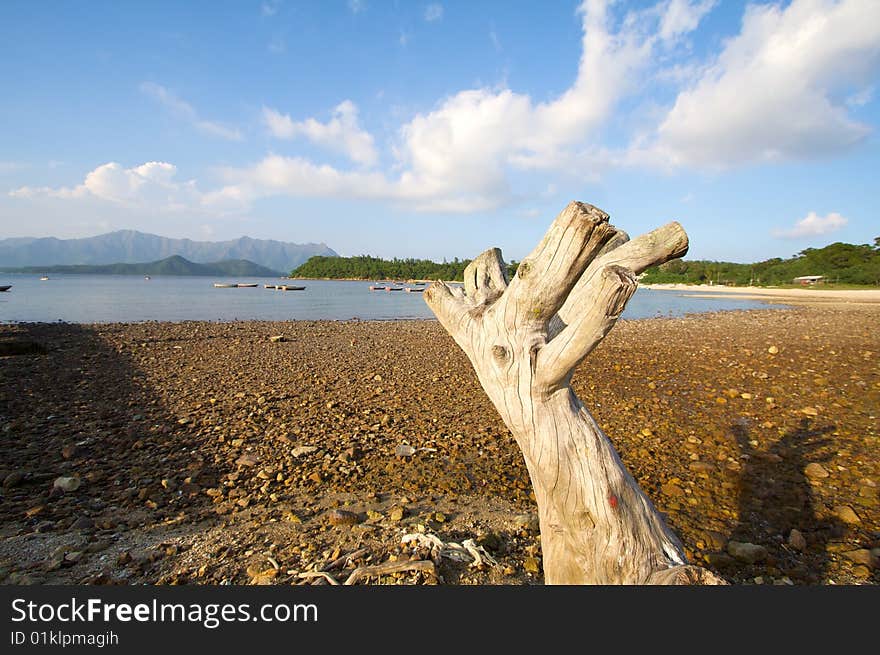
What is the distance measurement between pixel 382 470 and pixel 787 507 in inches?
172

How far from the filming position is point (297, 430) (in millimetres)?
6559

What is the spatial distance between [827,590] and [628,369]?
361 inches

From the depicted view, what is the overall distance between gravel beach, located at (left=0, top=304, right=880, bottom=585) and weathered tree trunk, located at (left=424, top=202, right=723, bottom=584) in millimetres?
1212

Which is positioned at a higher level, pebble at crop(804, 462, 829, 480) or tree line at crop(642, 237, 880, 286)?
tree line at crop(642, 237, 880, 286)

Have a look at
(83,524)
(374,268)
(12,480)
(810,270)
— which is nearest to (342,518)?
(83,524)

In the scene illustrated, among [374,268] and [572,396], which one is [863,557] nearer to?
[572,396]

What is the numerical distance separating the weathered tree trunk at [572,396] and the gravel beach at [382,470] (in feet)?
3.98

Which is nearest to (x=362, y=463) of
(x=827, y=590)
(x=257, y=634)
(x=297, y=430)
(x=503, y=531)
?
(x=297, y=430)

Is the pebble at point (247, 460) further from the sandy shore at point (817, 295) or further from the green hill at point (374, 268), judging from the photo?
the green hill at point (374, 268)

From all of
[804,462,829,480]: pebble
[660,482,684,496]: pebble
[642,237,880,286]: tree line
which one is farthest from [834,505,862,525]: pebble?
[642,237,880,286]: tree line

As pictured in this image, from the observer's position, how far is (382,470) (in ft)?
17.2

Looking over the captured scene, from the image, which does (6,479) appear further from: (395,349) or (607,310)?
(395,349)

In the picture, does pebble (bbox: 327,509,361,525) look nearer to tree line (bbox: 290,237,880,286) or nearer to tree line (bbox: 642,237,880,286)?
tree line (bbox: 290,237,880,286)

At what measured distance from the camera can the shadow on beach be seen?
356 cm
